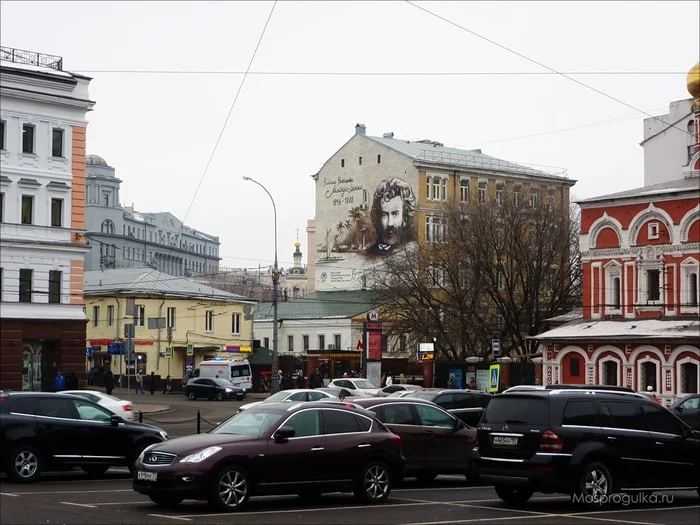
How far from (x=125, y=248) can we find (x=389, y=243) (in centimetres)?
3490

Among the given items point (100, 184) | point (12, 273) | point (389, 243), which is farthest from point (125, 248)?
point (12, 273)

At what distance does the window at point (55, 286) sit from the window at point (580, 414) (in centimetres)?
3873

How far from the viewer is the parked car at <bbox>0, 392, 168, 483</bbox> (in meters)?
20.0

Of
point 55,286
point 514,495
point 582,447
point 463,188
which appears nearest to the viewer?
point 582,447

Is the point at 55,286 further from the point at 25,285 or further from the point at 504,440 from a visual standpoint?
the point at 504,440

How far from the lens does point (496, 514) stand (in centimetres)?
1673

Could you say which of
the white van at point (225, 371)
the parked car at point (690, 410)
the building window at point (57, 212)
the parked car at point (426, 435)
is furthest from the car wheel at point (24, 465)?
the white van at point (225, 371)

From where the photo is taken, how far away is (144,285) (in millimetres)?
78625

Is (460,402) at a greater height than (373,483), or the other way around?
(460,402)

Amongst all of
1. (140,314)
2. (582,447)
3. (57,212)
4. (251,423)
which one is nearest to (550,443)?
(582,447)

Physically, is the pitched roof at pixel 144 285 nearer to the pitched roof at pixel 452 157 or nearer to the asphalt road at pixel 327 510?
the pitched roof at pixel 452 157

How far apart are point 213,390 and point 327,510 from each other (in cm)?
4492

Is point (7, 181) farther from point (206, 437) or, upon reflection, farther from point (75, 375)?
point (206, 437)

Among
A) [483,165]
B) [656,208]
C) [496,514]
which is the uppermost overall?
[483,165]
